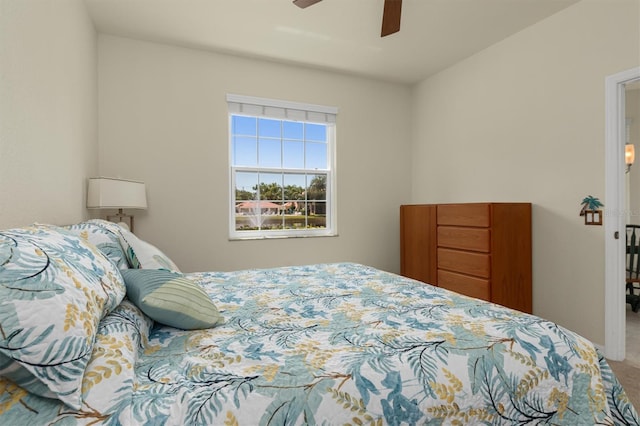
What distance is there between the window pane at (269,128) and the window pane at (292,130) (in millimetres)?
61

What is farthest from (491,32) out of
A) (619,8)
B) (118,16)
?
(118,16)

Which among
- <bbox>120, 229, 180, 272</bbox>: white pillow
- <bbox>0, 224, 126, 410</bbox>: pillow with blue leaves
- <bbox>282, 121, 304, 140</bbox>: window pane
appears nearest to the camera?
<bbox>0, 224, 126, 410</bbox>: pillow with blue leaves

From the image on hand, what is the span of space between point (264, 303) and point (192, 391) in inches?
32.1

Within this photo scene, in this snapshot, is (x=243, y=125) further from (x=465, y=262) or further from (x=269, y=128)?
Answer: (x=465, y=262)

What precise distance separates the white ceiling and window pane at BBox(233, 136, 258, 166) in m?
0.87

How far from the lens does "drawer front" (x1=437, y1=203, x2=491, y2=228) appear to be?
2965 mm

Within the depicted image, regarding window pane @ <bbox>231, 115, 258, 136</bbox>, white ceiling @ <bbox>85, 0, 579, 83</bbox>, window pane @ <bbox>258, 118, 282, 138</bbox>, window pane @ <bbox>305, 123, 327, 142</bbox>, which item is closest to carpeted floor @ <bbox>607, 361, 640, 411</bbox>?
white ceiling @ <bbox>85, 0, 579, 83</bbox>

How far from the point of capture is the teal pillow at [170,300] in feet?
4.04

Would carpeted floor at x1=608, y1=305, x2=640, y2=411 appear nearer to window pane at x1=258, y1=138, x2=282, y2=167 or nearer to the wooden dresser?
the wooden dresser

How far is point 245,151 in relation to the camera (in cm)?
384

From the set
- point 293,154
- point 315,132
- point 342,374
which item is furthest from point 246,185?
point 342,374

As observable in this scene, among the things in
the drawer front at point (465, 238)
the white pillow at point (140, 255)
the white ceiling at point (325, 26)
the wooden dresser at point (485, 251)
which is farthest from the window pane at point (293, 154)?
the white pillow at point (140, 255)

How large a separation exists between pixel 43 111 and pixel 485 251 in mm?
3136

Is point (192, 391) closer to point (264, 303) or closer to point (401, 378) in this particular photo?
point (401, 378)
